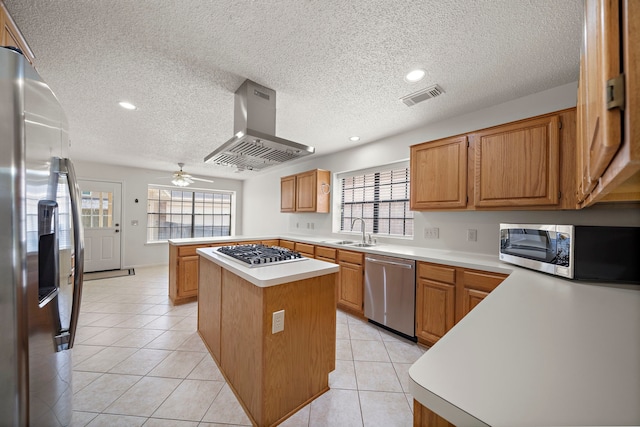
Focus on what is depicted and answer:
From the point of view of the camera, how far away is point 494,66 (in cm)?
179

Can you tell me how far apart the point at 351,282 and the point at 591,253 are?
84.8 inches

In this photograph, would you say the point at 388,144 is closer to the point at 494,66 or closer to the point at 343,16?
the point at 494,66

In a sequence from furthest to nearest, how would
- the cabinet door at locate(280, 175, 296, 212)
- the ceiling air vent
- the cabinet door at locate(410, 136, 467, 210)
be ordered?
the cabinet door at locate(280, 175, 296, 212) < the cabinet door at locate(410, 136, 467, 210) < the ceiling air vent

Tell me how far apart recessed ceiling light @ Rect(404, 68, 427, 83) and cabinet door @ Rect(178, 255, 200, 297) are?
3.44 metres

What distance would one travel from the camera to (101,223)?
5160 mm

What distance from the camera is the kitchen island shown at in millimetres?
→ 1408

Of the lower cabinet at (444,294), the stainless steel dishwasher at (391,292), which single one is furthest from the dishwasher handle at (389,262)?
the lower cabinet at (444,294)

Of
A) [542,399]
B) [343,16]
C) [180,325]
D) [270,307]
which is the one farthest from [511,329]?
[180,325]

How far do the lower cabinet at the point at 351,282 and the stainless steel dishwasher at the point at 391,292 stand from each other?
0.09 meters

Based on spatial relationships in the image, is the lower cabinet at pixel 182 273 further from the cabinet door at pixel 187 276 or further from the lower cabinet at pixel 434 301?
the lower cabinet at pixel 434 301

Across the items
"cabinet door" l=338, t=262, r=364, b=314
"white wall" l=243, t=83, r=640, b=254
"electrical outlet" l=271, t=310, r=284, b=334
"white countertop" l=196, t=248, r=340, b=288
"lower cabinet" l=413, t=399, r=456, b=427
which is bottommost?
"cabinet door" l=338, t=262, r=364, b=314

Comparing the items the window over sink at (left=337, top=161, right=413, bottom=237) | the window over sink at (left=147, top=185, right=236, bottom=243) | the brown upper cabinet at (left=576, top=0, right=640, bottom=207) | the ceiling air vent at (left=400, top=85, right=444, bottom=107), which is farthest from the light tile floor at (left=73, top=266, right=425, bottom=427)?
the window over sink at (left=147, top=185, right=236, bottom=243)

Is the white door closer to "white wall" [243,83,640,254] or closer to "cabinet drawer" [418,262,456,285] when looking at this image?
"white wall" [243,83,640,254]

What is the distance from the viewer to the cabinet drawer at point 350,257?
2.96 m
